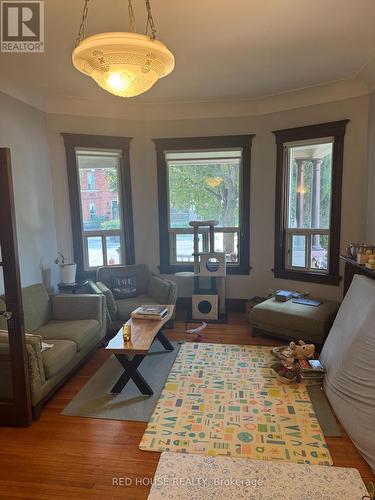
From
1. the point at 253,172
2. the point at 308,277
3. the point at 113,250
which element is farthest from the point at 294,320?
the point at 113,250

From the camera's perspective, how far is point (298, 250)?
14.3 feet

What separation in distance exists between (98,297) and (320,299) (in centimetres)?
264

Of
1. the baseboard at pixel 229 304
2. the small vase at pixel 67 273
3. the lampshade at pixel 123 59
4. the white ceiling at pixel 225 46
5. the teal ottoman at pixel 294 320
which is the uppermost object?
the white ceiling at pixel 225 46

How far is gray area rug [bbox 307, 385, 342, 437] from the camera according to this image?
7.36ft

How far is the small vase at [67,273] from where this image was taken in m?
4.03

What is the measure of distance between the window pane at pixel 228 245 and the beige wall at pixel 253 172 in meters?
0.25

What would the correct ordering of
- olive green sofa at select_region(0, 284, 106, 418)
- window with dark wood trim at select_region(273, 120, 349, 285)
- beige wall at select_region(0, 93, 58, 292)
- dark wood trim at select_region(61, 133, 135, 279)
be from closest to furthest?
olive green sofa at select_region(0, 284, 106, 418)
beige wall at select_region(0, 93, 58, 292)
window with dark wood trim at select_region(273, 120, 349, 285)
dark wood trim at select_region(61, 133, 135, 279)

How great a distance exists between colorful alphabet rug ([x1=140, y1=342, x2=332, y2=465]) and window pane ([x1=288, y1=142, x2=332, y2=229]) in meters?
1.95

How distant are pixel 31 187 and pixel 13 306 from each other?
1961 mm

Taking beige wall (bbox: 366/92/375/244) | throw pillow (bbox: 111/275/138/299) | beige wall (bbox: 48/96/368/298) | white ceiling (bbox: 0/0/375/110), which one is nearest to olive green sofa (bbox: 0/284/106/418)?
throw pillow (bbox: 111/275/138/299)

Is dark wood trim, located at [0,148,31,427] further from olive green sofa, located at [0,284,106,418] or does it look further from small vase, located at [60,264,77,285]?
small vase, located at [60,264,77,285]

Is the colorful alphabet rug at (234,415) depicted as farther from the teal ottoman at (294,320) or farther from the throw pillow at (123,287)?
the throw pillow at (123,287)

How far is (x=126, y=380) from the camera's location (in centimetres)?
274

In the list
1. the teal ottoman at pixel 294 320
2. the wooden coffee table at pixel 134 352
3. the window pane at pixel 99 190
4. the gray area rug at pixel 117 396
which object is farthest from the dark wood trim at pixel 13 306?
the teal ottoman at pixel 294 320
